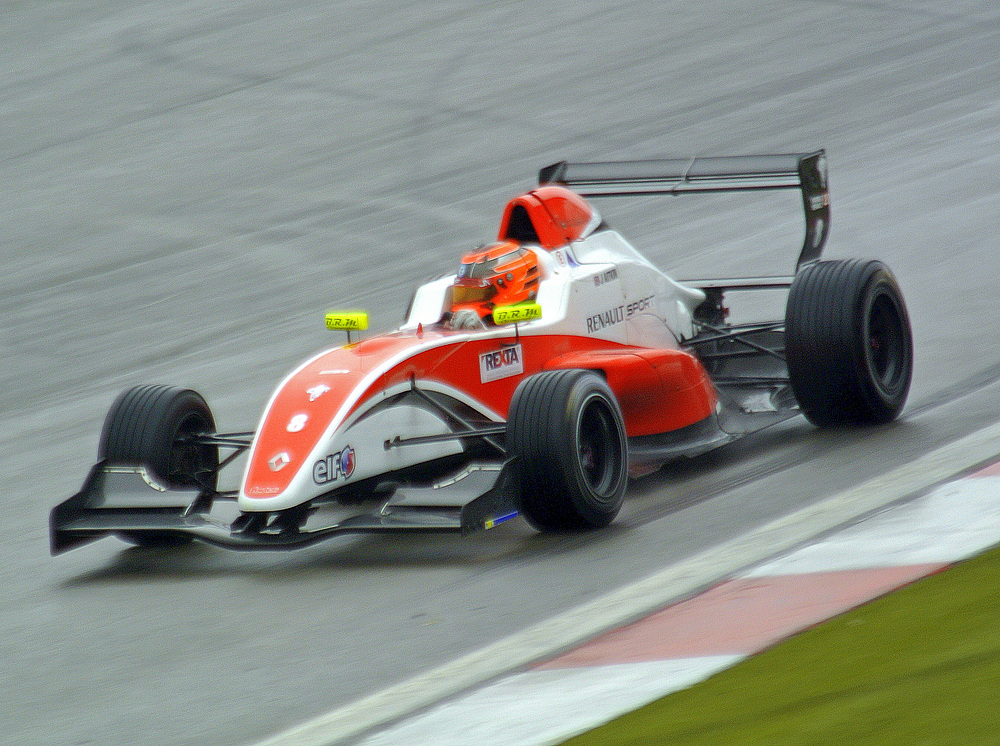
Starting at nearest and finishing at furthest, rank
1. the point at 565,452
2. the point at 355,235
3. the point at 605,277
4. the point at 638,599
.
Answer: the point at 638,599 < the point at 565,452 < the point at 605,277 < the point at 355,235

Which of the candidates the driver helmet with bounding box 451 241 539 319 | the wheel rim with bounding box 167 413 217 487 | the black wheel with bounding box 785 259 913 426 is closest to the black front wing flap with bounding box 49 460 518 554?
the wheel rim with bounding box 167 413 217 487

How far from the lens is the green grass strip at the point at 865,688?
3635 millimetres

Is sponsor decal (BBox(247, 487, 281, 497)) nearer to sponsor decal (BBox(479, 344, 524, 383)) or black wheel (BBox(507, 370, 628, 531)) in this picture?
black wheel (BBox(507, 370, 628, 531))

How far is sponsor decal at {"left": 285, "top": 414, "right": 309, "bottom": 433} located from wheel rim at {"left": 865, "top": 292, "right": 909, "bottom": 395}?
3.24 meters

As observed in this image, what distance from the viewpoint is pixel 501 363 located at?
7195 millimetres

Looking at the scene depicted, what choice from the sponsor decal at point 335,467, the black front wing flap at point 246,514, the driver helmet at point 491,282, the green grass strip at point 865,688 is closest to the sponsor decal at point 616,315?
the driver helmet at point 491,282

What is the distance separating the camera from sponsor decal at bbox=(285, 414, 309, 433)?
6.32 m

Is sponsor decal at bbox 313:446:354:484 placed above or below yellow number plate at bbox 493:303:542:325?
below

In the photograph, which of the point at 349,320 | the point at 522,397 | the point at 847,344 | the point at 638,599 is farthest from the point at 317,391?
the point at 847,344

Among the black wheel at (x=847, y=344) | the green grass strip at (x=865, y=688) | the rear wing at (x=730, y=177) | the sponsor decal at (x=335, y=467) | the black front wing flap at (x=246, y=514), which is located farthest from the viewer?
the rear wing at (x=730, y=177)

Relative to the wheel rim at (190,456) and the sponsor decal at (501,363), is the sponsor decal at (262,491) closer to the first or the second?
the wheel rim at (190,456)

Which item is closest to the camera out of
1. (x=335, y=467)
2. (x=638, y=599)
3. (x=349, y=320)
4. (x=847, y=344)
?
(x=638, y=599)

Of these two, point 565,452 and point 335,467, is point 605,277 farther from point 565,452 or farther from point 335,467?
point 335,467

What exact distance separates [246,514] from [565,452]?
53.7 inches
